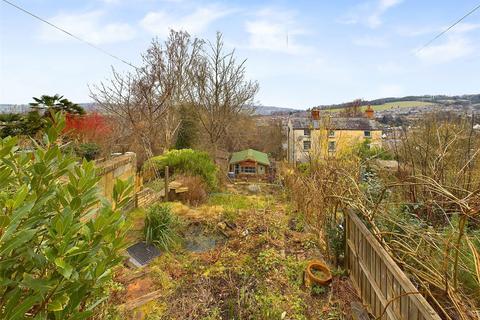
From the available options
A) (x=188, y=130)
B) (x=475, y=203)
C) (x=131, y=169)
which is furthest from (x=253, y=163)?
(x=475, y=203)

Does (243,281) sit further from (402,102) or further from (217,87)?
(402,102)

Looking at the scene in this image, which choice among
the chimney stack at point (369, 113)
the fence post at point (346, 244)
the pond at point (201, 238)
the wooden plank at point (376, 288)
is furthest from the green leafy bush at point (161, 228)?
the chimney stack at point (369, 113)

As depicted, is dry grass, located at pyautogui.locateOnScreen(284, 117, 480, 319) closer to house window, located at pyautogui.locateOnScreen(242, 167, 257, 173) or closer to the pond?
the pond

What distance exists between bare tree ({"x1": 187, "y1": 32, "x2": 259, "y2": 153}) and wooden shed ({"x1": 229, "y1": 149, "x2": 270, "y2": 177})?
296 centimetres

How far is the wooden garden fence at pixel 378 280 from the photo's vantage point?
6.84 ft

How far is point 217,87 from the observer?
1577cm

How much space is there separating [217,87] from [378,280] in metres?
14.1

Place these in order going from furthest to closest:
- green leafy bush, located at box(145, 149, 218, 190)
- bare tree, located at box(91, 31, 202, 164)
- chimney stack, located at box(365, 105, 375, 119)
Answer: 1. chimney stack, located at box(365, 105, 375, 119)
2. green leafy bush, located at box(145, 149, 218, 190)
3. bare tree, located at box(91, 31, 202, 164)

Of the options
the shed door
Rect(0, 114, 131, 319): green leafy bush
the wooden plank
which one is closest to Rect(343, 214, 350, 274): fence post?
the wooden plank

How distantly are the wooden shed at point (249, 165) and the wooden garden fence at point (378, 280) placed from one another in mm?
14207

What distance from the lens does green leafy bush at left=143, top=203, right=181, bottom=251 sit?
5191 millimetres

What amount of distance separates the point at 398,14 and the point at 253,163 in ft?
43.6

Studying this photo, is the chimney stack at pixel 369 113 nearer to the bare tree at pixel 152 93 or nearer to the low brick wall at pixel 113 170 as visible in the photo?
the bare tree at pixel 152 93

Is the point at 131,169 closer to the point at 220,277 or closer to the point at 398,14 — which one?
the point at 220,277
